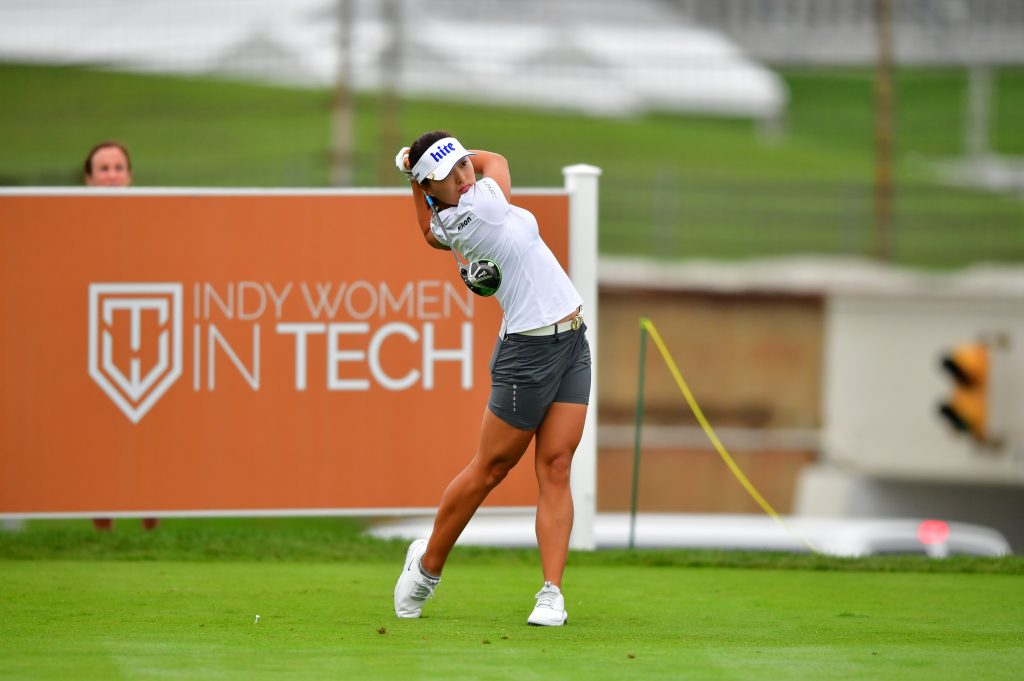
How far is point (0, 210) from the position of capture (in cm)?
891

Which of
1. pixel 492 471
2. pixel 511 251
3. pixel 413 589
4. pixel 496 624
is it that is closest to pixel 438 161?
pixel 511 251

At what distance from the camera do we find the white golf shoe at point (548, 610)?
6.79 m

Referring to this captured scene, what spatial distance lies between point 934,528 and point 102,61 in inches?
777

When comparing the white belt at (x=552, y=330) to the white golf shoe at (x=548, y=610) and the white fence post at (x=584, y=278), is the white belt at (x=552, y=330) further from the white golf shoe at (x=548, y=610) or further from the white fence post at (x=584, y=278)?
the white fence post at (x=584, y=278)

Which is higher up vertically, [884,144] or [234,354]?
[884,144]

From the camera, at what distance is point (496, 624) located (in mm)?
6883

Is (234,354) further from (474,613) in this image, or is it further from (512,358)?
(512,358)

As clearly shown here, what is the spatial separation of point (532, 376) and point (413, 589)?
99cm

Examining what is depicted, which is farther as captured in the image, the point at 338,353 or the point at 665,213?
the point at 665,213

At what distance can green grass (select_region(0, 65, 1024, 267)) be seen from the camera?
2958 centimetres

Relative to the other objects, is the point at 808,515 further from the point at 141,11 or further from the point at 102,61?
the point at 141,11

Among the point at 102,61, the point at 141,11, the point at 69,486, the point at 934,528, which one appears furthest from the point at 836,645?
the point at 141,11

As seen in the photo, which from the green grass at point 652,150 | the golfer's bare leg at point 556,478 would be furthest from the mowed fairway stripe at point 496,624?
the green grass at point 652,150

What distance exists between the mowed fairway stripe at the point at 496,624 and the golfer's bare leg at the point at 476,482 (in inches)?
11.9
